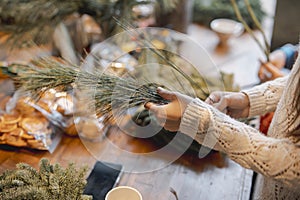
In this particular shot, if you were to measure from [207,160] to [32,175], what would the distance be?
1.79 feet

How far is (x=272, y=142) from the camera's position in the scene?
83 centimetres

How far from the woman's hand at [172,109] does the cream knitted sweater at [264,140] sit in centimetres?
2

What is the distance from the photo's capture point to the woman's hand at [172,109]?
896 mm

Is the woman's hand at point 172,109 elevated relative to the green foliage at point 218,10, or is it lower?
elevated

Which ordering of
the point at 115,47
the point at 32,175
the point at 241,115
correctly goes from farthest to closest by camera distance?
the point at 115,47 → the point at 241,115 → the point at 32,175

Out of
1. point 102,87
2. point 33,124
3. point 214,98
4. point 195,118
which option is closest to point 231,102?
point 214,98

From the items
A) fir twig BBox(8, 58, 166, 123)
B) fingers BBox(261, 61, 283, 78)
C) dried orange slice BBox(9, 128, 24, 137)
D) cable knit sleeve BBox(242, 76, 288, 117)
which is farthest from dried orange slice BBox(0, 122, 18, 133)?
fingers BBox(261, 61, 283, 78)

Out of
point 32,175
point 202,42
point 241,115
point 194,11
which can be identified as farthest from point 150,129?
point 194,11

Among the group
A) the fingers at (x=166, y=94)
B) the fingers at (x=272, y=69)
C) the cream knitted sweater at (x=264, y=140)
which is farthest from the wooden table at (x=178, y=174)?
the fingers at (x=272, y=69)

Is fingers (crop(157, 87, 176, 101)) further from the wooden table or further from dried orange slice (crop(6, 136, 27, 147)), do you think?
dried orange slice (crop(6, 136, 27, 147))

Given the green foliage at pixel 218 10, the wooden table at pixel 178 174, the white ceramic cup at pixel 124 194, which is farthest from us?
the green foliage at pixel 218 10

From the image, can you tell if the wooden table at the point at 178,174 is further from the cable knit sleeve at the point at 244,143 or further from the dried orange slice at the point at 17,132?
the cable knit sleeve at the point at 244,143

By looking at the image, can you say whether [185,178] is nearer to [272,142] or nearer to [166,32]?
[272,142]

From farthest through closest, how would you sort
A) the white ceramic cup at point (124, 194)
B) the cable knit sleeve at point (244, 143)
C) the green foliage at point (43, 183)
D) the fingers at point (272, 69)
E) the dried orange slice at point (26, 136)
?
the fingers at point (272, 69), the dried orange slice at point (26, 136), the white ceramic cup at point (124, 194), the green foliage at point (43, 183), the cable knit sleeve at point (244, 143)
